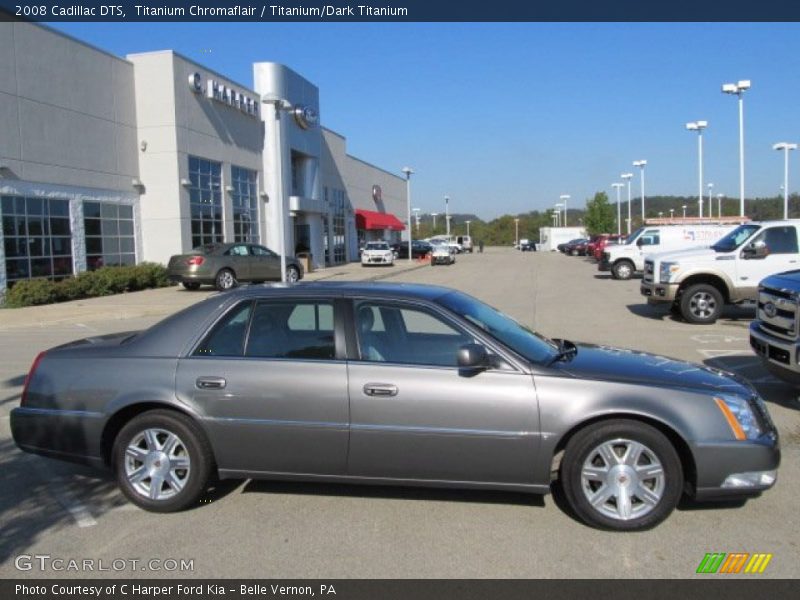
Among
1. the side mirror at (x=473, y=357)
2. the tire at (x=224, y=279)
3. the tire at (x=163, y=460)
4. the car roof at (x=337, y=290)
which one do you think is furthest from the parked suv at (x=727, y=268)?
the tire at (x=224, y=279)

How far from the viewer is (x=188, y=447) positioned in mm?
4535

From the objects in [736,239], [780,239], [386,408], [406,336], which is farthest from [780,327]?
[736,239]

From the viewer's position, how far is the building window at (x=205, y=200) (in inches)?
1150

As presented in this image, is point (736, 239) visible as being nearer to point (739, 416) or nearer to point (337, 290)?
point (739, 416)

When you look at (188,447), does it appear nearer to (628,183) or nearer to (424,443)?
(424,443)

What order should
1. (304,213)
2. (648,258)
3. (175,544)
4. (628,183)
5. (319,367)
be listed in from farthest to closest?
(628,183), (304,213), (648,258), (319,367), (175,544)

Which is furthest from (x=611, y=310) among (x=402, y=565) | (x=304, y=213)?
(x=304, y=213)

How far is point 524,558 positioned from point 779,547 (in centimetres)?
148

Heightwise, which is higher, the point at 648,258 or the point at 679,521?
the point at 648,258

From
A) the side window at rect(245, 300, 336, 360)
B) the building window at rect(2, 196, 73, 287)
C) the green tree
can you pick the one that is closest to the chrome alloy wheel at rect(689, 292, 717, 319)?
the side window at rect(245, 300, 336, 360)

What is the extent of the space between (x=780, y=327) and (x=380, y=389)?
476 cm

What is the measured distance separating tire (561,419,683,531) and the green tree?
73.3m

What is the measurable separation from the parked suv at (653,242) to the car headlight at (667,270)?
37.0 feet

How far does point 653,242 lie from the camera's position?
26656 millimetres
